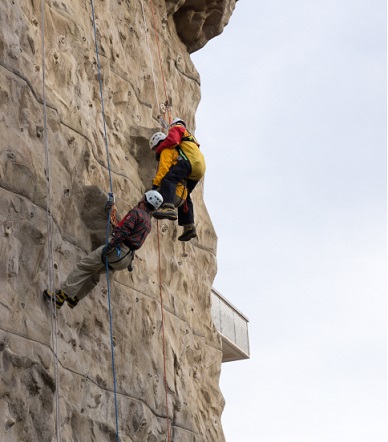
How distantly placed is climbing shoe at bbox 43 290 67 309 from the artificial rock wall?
9cm

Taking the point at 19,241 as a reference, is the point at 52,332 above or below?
below

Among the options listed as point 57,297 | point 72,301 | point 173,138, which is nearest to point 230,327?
point 173,138

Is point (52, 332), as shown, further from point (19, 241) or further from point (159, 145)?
point (159, 145)

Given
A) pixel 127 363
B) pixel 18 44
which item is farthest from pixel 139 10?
pixel 127 363

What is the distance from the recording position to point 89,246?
10.6 metres

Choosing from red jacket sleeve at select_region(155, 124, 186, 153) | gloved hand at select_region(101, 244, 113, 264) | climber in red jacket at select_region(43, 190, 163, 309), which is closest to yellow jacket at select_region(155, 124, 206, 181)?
red jacket sleeve at select_region(155, 124, 186, 153)

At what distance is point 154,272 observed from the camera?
12.1 meters

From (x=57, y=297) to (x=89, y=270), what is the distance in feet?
1.41

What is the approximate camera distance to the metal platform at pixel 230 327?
16.1 m

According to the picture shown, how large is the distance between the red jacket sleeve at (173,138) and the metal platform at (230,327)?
17.1 feet

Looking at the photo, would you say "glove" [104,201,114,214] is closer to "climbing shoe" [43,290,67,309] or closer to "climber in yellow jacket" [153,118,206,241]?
"climber in yellow jacket" [153,118,206,241]

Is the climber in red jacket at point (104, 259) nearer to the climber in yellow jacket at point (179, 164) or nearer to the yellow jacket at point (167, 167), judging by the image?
the climber in yellow jacket at point (179, 164)

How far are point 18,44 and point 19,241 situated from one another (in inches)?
81.2

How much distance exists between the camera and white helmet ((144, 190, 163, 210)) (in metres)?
10.4
